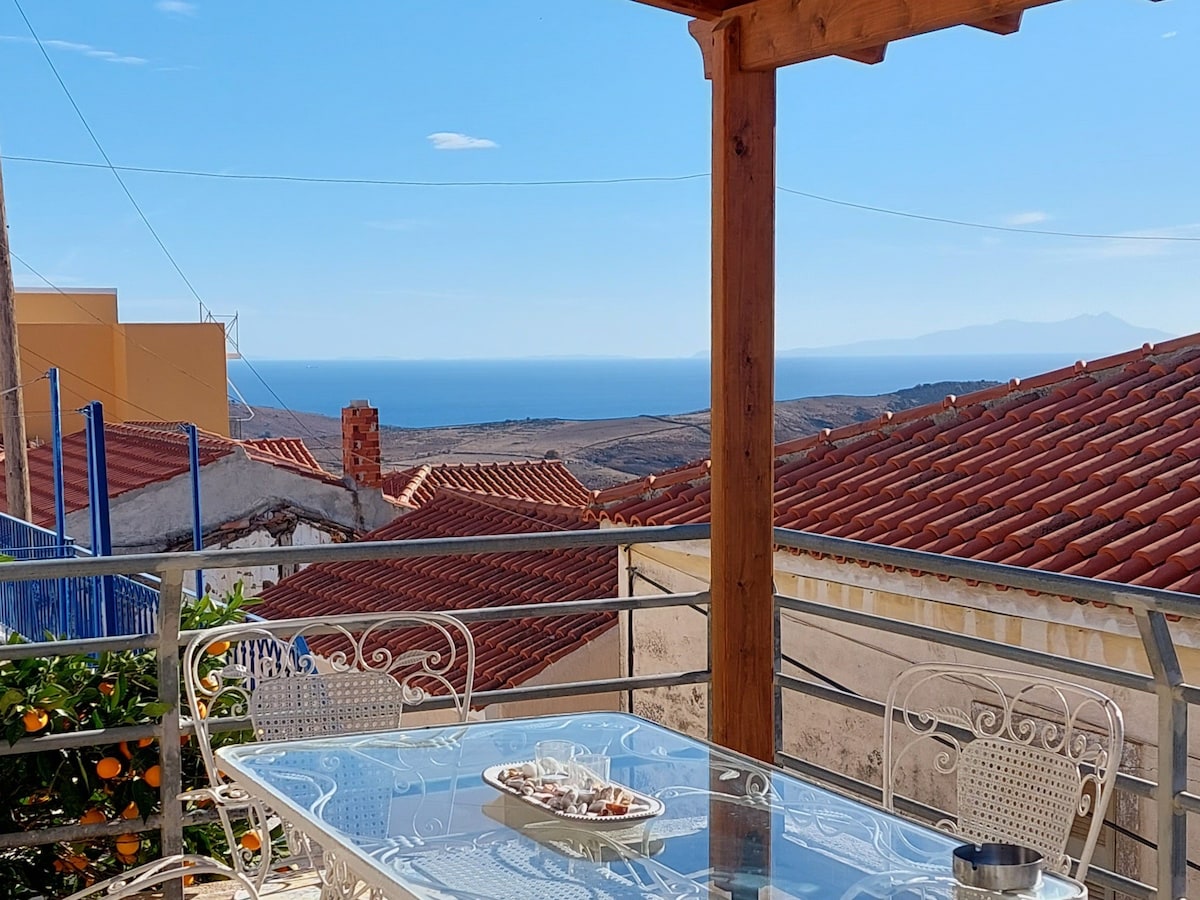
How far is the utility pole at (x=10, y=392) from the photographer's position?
Result: 952cm

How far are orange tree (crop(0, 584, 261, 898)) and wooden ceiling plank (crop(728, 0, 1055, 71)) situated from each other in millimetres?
2070

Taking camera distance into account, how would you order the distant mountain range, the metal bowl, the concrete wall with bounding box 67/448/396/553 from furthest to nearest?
the distant mountain range, the concrete wall with bounding box 67/448/396/553, the metal bowl

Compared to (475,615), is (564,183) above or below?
above

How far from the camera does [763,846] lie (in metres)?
1.87

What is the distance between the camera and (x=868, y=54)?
3.09m

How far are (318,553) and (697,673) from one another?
43.9 inches

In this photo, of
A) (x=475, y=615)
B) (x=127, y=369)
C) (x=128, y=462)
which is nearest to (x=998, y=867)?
(x=475, y=615)

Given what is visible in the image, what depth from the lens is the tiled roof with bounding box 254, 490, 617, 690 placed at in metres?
8.72

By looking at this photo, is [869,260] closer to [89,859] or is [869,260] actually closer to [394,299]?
[394,299]

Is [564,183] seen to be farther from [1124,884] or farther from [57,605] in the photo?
[1124,884]

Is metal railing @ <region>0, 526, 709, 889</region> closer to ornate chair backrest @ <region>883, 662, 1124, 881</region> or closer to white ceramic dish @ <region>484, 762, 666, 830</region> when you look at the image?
white ceramic dish @ <region>484, 762, 666, 830</region>

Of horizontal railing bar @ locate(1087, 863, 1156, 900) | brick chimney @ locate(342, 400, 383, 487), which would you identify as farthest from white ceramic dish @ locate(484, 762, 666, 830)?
brick chimney @ locate(342, 400, 383, 487)

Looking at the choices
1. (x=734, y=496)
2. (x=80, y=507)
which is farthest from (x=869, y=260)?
(x=734, y=496)

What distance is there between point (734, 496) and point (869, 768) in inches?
132
